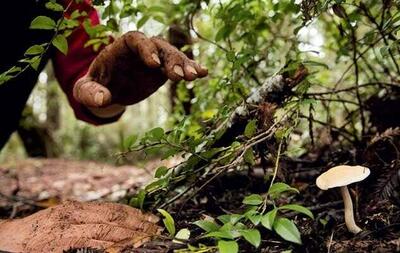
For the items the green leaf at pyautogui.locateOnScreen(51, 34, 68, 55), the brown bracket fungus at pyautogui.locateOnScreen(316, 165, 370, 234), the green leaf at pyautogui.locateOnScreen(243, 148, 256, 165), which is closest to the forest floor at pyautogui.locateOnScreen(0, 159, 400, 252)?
the brown bracket fungus at pyautogui.locateOnScreen(316, 165, 370, 234)

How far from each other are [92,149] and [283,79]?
12.7 metres

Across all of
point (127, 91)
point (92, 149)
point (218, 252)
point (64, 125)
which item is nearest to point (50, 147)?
point (92, 149)

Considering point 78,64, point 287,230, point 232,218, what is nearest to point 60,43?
point 232,218

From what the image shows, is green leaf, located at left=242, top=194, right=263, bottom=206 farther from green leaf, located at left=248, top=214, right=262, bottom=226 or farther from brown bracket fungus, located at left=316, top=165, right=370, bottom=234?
brown bracket fungus, located at left=316, top=165, right=370, bottom=234

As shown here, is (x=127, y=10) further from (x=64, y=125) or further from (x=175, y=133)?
(x=64, y=125)

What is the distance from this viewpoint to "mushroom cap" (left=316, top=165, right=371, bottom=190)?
1.31m

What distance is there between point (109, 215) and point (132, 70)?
65 cm

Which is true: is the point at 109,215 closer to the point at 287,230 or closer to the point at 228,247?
the point at 228,247

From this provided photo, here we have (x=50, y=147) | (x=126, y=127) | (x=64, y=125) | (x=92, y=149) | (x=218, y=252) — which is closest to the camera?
(x=218, y=252)

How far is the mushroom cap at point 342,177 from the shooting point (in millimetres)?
1313

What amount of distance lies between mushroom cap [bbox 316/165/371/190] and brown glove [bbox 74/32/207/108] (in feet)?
1.74

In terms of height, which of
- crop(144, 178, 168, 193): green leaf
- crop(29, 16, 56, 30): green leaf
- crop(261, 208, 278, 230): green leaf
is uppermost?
crop(29, 16, 56, 30): green leaf

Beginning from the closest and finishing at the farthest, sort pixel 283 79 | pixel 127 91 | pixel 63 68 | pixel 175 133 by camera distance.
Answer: pixel 175 133 → pixel 283 79 → pixel 127 91 → pixel 63 68

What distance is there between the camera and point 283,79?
169 cm
